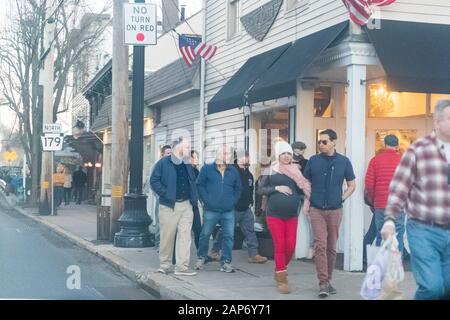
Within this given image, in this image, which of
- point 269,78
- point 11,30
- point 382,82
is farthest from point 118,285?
point 11,30

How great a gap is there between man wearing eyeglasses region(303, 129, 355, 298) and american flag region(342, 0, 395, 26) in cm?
253

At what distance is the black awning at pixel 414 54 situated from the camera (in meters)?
9.91

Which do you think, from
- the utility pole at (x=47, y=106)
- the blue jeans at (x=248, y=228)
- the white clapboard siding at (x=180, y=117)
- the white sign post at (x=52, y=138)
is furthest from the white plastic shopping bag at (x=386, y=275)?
the utility pole at (x=47, y=106)

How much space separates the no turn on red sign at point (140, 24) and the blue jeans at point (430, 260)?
361 inches

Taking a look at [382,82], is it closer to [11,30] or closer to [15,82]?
[11,30]

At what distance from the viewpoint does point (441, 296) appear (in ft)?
18.5

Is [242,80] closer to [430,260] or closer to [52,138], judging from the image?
[430,260]

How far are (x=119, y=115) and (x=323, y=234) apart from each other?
7520mm

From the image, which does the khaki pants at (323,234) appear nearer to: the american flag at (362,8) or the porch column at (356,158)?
the porch column at (356,158)

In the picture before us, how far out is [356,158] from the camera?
412 inches

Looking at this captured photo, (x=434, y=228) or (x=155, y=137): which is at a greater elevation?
(x=155, y=137)

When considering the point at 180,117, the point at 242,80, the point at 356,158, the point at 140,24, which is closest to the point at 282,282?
the point at 356,158

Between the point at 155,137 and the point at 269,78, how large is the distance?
1080 cm

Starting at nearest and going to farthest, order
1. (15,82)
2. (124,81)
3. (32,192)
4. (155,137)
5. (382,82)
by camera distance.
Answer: (382,82), (124,81), (155,137), (32,192), (15,82)
